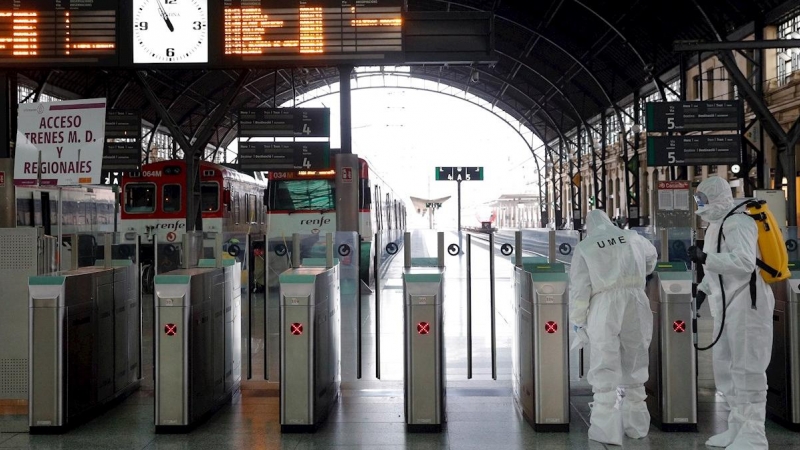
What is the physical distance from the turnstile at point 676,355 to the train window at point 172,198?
14.8 meters

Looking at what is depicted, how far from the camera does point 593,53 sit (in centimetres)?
2961

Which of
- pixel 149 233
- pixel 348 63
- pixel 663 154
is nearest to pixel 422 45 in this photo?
pixel 348 63

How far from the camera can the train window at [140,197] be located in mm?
19266

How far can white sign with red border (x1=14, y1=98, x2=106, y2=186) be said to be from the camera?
7293 millimetres

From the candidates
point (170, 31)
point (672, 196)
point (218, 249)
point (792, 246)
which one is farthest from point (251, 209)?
point (792, 246)

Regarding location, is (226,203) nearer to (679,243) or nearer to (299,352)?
(679,243)

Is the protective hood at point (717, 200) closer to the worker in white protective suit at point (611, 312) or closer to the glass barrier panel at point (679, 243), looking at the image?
the worker in white protective suit at point (611, 312)

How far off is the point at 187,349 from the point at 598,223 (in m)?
3.31

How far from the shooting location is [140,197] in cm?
1936

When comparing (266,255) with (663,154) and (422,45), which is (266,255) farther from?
(663,154)

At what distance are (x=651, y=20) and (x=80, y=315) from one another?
22.0 m

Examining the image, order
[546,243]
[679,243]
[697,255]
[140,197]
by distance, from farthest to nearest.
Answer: [140,197]
[679,243]
[546,243]
[697,255]

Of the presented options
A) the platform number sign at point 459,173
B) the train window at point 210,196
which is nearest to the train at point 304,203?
the train window at point 210,196

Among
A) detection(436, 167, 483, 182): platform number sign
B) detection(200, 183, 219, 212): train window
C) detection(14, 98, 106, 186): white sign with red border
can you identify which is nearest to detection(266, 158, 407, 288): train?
detection(200, 183, 219, 212): train window
